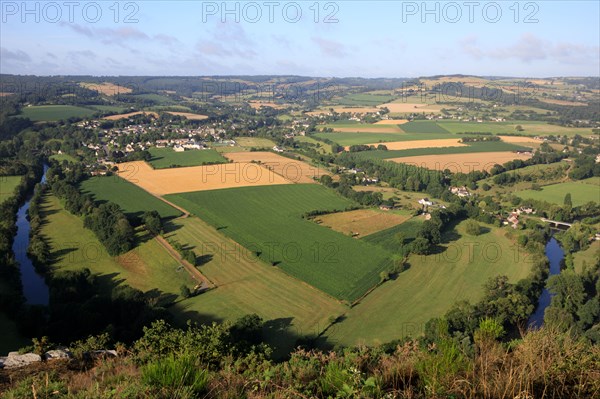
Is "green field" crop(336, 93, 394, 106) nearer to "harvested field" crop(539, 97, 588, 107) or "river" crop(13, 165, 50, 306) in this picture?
"harvested field" crop(539, 97, 588, 107)

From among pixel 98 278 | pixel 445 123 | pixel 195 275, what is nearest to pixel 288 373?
pixel 195 275

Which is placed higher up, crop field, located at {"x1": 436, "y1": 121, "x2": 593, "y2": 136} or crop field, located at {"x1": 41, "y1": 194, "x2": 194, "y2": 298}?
crop field, located at {"x1": 436, "y1": 121, "x2": 593, "y2": 136}

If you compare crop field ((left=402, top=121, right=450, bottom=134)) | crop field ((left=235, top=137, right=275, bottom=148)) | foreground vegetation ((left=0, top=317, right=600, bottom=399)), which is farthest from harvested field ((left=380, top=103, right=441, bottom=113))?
foreground vegetation ((left=0, top=317, right=600, bottom=399))

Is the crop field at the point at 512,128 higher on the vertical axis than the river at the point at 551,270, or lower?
higher

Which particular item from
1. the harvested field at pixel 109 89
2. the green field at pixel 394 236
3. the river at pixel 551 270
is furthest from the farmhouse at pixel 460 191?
the harvested field at pixel 109 89

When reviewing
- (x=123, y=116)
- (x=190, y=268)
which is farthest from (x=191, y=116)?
(x=190, y=268)

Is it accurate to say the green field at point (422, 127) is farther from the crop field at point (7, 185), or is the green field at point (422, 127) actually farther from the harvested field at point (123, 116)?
the crop field at point (7, 185)
